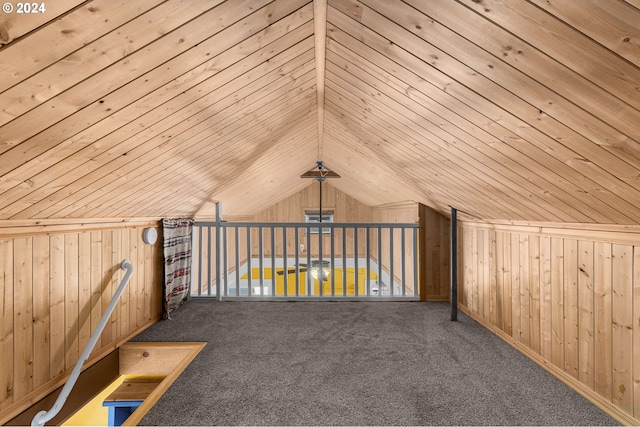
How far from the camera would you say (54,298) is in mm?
2316

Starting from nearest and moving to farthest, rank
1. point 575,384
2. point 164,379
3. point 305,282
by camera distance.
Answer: point 575,384 → point 164,379 → point 305,282

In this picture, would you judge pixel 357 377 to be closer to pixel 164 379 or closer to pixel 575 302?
pixel 164 379

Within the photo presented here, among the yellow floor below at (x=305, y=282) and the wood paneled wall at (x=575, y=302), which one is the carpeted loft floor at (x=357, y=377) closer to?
the wood paneled wall at (x=575, y=302)

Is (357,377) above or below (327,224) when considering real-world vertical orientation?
below

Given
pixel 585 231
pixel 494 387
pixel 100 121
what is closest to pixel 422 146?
pixel 585 231

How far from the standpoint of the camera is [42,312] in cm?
222

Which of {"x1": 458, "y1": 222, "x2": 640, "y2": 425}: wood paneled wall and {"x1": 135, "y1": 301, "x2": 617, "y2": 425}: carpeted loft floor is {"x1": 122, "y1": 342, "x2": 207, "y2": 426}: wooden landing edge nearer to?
{"x1": 135, "y1": 301, "x2": 617, "y2": 425}: carpeted loft floor

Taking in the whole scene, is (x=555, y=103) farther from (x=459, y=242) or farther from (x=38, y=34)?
(x=459, y=242)

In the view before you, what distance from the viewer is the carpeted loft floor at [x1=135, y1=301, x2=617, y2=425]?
1916 millimetres

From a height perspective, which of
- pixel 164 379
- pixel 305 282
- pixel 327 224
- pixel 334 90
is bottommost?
pixel 305 282

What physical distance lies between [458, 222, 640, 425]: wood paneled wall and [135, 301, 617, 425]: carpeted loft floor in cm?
14

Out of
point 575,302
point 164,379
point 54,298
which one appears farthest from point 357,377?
point 54,298

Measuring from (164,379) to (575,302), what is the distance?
2.83m

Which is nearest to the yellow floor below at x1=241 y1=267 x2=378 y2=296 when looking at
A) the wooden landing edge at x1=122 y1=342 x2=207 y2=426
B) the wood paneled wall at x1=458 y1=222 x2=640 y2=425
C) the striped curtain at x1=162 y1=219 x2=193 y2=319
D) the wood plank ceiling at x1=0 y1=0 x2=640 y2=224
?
the striped curtain at x1=162 y1=219 x2=193 y2=319
